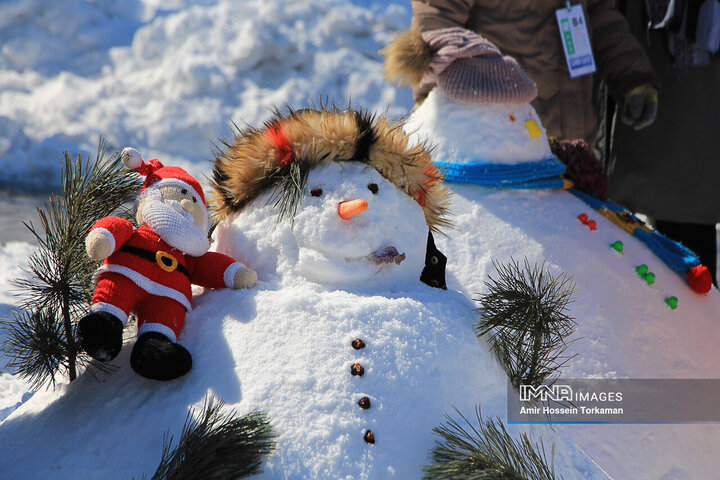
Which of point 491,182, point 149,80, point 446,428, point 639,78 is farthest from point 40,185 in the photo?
point 446,428

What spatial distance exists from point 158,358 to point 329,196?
0.98ft

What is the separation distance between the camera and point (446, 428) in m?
0.79

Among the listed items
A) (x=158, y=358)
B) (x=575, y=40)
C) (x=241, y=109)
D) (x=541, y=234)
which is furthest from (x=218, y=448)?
(x=241, y=109)

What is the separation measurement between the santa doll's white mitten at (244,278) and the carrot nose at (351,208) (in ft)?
0.47

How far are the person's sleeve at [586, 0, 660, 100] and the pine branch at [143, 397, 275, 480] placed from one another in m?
1.48

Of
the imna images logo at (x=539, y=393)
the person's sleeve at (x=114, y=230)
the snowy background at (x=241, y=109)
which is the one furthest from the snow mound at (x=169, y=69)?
the imna images logo at (x=539, y=393)

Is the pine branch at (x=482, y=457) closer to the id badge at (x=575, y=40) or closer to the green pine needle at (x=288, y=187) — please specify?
the green pine needle at (x=288, y=187)

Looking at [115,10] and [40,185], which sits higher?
[115,10]

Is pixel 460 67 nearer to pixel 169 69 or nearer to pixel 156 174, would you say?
pixel 156 174

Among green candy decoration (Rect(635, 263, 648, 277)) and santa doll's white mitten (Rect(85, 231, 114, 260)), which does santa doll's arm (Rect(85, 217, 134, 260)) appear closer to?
santa doll's white mitten (Rect(85, 231, 114, 260))

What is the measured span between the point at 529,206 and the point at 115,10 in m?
3.10

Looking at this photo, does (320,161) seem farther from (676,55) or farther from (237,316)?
(676,55)

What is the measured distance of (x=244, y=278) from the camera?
2.96 feet

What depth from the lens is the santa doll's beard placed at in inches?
34.0
